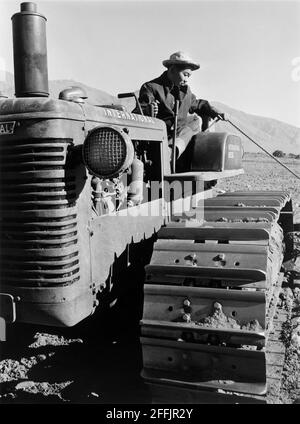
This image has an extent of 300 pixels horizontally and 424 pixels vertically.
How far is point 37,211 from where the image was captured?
2900mm

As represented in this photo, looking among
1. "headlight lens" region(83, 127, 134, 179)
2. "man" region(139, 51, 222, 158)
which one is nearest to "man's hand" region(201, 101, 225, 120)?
"man" region(139, 51, 222, 158)

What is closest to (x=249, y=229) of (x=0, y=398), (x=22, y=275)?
(x=22, y=275)

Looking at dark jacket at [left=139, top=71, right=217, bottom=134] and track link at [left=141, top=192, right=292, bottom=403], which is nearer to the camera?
track link at [left=141, top=192, right=292, bottom=403]

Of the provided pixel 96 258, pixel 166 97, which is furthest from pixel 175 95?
pixel 96 258

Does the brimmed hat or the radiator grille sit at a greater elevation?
the brimmed hat

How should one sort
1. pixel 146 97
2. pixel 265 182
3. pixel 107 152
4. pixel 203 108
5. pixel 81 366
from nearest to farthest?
1. pixel 107 152
2. pixel 81 366
3. pixel 146 97
4. pixel 203 108
5. pixel 265 182

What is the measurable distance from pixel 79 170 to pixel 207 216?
1294mm

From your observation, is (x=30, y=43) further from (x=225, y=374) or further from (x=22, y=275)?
(x=225, y=374)

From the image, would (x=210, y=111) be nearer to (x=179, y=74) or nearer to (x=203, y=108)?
(x=203, y=108)

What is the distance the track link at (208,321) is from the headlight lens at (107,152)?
0.74 meters

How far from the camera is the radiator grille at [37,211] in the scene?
290 centimetres

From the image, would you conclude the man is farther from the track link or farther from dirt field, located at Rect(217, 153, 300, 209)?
dirt field, located at Rect(217, 153, 300, 209)

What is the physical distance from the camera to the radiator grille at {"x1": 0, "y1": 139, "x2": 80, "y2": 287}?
2900mm

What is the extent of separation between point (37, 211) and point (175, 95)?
2.76 meters
